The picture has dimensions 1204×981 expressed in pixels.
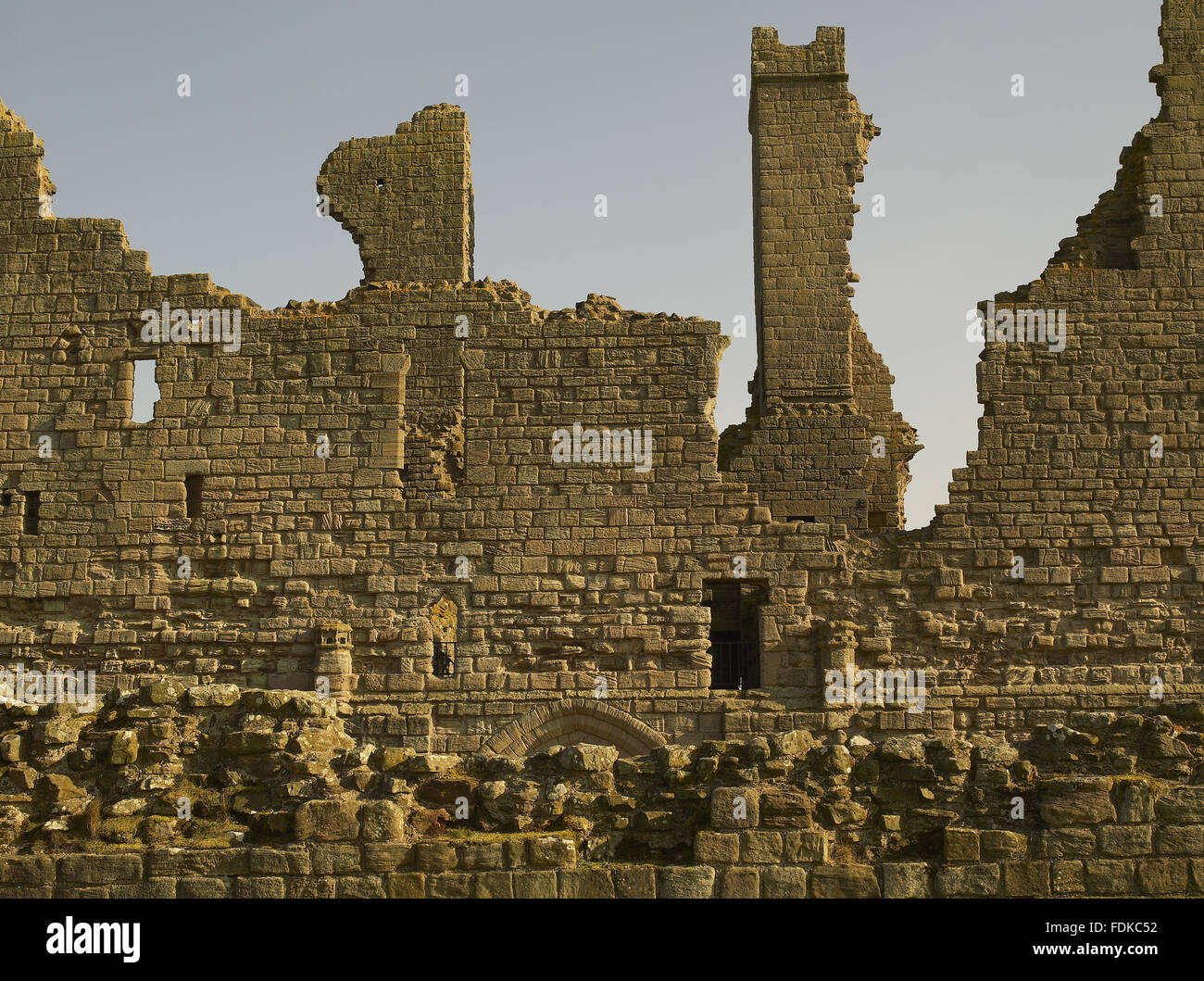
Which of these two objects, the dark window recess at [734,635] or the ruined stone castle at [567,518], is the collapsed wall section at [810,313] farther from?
the ruined stone castle at [567,518]

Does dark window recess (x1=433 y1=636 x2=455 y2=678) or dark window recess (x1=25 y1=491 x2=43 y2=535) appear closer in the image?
dark window recess (x1=433 y1=636 x2=455 y2=678)

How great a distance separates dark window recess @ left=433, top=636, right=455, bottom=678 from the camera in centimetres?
1491

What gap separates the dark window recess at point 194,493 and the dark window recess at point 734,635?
5.17 metres

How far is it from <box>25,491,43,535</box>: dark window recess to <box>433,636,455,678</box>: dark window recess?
4.28 metres

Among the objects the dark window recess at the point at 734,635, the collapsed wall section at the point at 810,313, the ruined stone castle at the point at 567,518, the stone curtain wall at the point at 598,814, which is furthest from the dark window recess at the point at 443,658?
the stone curtain wall at the point at 598,814

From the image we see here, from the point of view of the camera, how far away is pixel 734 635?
1644cm

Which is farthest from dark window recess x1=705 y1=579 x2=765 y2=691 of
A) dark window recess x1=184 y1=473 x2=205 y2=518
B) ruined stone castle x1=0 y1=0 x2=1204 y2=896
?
dark window recess x1=184 y1=473 x2=205 y2=518

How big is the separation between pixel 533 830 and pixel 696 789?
3.07 ft

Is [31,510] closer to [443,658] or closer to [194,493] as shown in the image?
[194,493]

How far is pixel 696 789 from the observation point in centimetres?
870

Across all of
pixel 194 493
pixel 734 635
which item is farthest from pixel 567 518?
pixel 194 493

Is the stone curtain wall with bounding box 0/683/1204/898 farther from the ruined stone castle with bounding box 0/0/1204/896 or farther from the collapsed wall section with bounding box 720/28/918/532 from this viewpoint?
the collapsed wall section with bounding box 720/28/918/532

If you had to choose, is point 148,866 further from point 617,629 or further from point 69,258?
point 69,258

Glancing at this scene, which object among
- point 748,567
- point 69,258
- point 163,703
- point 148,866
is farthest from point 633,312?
point 148,866
